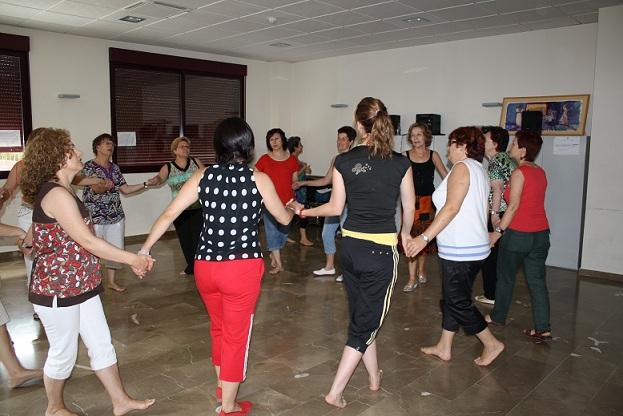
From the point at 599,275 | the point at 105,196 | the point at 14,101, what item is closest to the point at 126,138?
the point at 14,101

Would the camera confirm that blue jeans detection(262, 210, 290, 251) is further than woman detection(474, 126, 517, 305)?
Yes

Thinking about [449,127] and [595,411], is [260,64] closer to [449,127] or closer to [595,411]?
[449,127]

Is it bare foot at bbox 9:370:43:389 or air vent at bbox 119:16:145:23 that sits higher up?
air vent at bbox 119:16:145:23

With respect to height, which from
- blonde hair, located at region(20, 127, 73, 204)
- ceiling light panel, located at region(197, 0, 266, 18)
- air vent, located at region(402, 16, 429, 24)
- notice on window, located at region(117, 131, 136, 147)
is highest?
air vent, located at region(402, 16, 429, 24)

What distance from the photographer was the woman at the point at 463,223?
303 cm

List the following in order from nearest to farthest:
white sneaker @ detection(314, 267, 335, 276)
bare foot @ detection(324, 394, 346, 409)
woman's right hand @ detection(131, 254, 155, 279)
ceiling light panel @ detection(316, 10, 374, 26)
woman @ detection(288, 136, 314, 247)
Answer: woman's right hand @ detection(131, 254, 155, 279) → bare foot @ detection(324, 394, 346, 409) → white sneaker @ detection(314, 267, 335, 276) → ceiling light panel @ detection(316, 10, 374, 26) → woman @ detection(288, 136, 314, 247)

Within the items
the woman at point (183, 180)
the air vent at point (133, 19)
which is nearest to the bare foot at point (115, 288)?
the woman at point (183, 180)

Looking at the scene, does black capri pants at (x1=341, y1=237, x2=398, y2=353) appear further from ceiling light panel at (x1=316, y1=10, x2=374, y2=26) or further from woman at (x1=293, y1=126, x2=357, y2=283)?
ceiling light panel at (x1=316, y1=10, x2=374, y2=26)

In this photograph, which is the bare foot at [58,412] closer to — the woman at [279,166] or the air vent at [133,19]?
the woman at [279,166]

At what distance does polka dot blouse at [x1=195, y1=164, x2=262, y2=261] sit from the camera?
7.80 ft

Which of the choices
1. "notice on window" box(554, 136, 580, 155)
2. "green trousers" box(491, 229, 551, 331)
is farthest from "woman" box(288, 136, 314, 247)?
"green trousers" box(491, 229, 551, 331)

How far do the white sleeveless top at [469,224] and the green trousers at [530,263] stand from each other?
2.39 feet

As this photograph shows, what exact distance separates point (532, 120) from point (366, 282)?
4697mm

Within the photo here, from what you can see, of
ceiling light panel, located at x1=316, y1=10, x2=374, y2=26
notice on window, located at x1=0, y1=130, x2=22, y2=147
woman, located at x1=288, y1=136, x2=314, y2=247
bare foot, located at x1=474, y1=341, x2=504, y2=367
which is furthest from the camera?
woman, located at x1=288, y1=136, x2=314, y2=247
